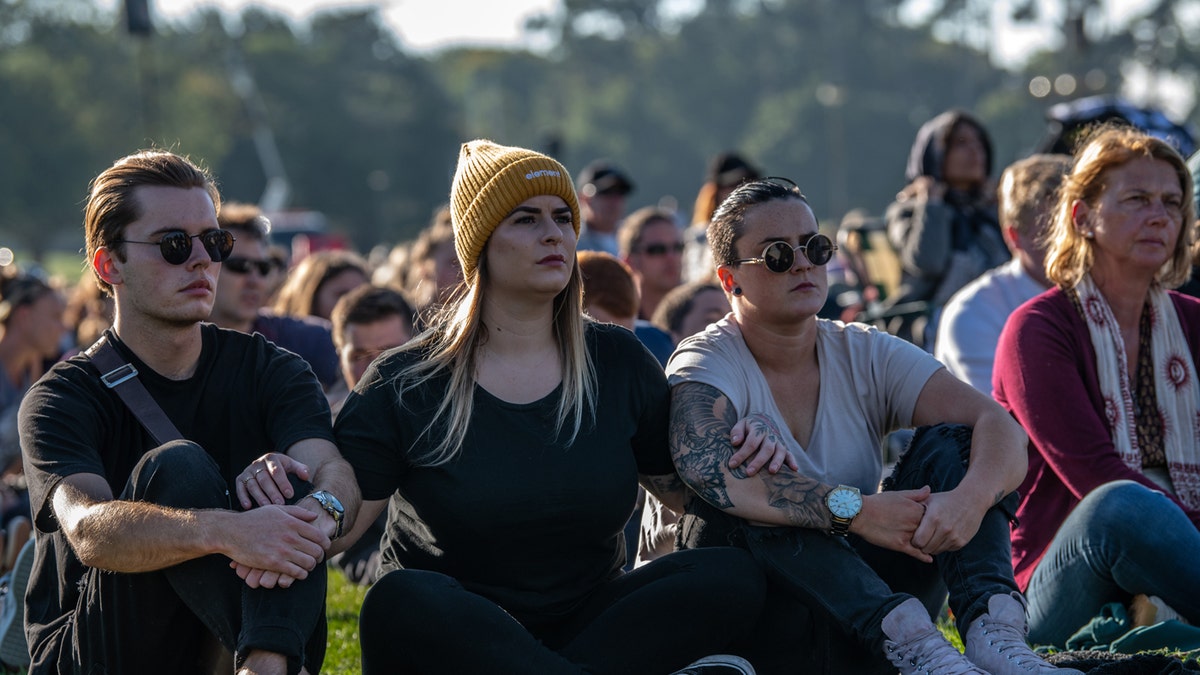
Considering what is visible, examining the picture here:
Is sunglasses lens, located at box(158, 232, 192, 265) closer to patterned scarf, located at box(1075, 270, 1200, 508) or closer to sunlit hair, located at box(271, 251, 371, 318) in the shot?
patterned scarf, located at box(1075, 270, 1200, 508)

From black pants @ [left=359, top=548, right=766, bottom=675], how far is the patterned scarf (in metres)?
1.79

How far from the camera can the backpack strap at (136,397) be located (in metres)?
4.32

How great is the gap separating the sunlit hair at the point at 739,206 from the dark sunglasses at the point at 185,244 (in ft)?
5.22

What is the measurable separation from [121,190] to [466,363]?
1181 millimetres

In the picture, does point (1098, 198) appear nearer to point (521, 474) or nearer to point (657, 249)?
point (521, 474)

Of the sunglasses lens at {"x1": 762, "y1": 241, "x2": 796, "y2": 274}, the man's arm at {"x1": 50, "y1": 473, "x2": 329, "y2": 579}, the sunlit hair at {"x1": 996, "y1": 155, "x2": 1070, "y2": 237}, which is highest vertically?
the sunlit hair at {"x1": 996, "y1": 155, "x2": 1070, "y2": 237}

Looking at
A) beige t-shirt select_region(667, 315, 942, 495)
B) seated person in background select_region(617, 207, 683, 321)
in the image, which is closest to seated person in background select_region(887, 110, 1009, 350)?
seated person in background select_region(617, 207, 683, 321)

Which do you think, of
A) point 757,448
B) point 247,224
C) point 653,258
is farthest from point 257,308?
point 757,448

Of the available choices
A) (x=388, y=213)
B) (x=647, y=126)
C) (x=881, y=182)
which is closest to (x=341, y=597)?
(x=388, y=213)

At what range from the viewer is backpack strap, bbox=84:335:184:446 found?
432 centimetres

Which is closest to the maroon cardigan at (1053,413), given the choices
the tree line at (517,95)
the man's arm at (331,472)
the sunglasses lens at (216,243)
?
the man's arm at (331,472)

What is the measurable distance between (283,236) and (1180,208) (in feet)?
118

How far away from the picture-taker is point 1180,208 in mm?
5566

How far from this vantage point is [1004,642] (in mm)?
4090
